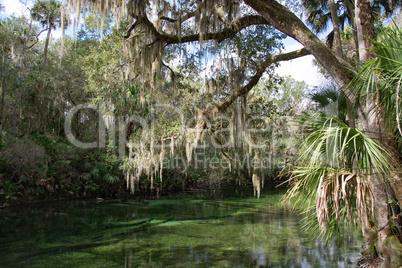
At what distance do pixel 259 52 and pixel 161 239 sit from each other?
18.3ft

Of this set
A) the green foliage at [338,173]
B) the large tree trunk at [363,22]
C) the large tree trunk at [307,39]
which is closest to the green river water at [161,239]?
the green foliage at [338,173]

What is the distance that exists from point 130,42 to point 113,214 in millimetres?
6768

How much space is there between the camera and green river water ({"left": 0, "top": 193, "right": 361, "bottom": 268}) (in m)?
6.39

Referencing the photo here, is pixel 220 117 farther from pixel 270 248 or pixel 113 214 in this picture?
pixel 113 214

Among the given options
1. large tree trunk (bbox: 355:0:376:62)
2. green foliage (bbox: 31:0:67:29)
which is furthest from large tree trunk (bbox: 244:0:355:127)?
green foliage (bbox: 31:0:67:29)

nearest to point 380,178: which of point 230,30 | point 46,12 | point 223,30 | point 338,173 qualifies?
point 338,173

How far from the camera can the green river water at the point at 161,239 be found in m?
6.39

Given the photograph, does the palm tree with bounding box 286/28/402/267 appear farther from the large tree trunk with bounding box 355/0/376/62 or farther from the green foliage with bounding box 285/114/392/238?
the large tree trunk with bounding box 355/0/376/62

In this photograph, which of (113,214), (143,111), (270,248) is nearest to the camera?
(270,248)

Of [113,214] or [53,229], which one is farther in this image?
[113,214]

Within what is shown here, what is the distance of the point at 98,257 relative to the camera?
6.59 meters

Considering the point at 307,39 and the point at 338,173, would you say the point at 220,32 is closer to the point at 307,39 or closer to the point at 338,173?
the point at 307,39

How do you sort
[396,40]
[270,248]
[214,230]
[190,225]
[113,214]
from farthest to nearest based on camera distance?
[113,214]
[190,225]
[214,230]
[270,248]
[396,40]

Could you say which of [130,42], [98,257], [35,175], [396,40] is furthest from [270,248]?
[35,175]
